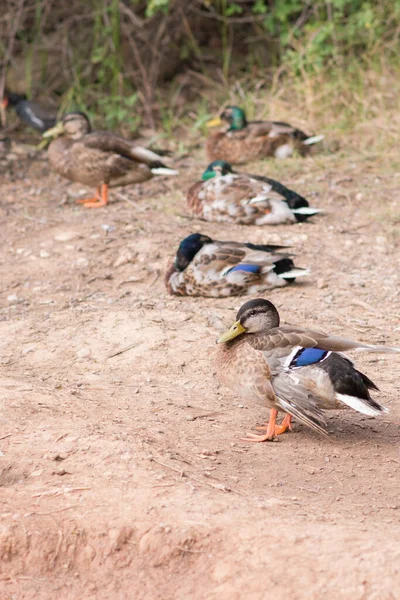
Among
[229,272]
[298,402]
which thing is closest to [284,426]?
[298,402]

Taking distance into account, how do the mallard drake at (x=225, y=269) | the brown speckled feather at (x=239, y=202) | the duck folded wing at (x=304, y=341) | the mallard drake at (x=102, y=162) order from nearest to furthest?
the duck folded wing at (x=304, y=341)
the mallard drake at (x=225, y=269)
the brown speckled feather at (x=239, y=202)
the mallard drake at (x=102, y=162)

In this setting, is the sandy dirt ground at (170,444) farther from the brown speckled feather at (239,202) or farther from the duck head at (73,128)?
the duck head at (73,128)

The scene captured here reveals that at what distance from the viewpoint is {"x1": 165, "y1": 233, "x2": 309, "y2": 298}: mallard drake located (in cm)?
614

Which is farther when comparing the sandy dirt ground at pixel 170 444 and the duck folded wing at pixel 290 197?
the duck folded wing at pixel 290 197

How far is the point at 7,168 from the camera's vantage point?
945cm

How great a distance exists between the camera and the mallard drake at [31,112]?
9.95 metres

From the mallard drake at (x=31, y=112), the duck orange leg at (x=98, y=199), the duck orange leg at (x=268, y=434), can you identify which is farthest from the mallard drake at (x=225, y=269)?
the mallard drake at (x=31, y=112)

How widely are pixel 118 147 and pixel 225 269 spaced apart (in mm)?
2697

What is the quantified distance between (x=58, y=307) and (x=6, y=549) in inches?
112

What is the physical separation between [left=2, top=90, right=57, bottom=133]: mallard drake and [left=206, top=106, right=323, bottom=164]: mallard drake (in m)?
1.96

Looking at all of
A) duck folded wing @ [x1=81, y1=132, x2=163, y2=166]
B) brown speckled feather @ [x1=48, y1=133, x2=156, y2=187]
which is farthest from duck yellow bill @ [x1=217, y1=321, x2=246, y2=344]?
duck folded wing @ [x1=81, y1=132, x2=163, y2=166]

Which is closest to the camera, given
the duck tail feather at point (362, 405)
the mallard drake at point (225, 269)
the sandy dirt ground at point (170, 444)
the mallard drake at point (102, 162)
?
the sandy dirt ground at point (170, 444)

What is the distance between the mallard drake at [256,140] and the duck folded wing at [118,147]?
891 mm

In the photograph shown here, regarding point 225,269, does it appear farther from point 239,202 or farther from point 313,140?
point 313,140
